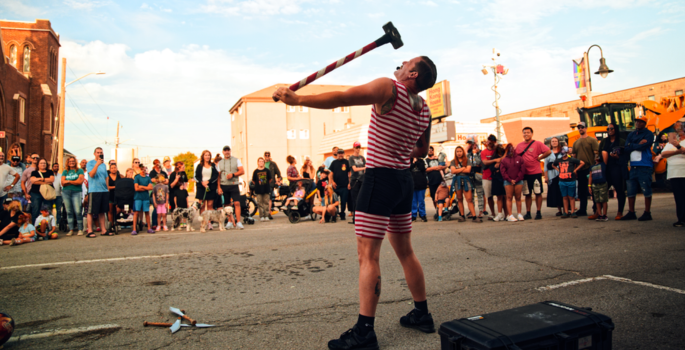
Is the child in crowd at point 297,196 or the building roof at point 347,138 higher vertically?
the building roof at point 347,138

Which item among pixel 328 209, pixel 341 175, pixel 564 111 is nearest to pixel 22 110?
pixel 341 175

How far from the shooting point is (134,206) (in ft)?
35.7

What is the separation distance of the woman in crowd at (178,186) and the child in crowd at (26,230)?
336 cm

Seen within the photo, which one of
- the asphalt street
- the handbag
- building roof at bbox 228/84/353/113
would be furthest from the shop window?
the asphalt street

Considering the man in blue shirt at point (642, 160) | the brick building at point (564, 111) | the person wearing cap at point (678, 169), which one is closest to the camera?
the person wearing cap at point (678, 169)

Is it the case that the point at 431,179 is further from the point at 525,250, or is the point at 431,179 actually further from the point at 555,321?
the point at 555,321

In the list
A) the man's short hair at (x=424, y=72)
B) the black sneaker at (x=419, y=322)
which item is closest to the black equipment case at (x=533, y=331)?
the black sneaker at (x=419, y=322)

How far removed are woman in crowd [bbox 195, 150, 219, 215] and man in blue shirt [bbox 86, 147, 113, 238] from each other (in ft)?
7.07

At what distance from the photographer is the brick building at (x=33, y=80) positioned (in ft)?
Answer: 113

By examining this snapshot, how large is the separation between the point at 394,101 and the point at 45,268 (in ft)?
18.9

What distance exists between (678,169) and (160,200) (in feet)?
37.8

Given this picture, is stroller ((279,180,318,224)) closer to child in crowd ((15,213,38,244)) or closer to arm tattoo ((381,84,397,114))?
child in crowd ((15,213,38,244))

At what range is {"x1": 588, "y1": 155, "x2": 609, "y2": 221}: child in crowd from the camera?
906 centimetres

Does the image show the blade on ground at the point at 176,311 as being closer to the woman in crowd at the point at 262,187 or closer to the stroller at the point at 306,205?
the stroller at the point at 306,205
